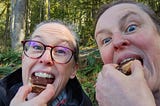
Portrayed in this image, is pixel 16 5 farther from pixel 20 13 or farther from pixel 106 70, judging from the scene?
pixel 106 70

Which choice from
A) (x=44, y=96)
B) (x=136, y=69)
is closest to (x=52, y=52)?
(x=44, y=96)

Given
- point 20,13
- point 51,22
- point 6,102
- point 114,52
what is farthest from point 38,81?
point 20,13

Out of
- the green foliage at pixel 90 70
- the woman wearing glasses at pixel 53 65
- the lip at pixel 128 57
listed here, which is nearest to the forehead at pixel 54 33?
the woman wearing glasses at pixel 53 65

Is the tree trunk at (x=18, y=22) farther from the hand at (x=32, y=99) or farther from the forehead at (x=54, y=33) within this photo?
the hand at (x=32, y=99)

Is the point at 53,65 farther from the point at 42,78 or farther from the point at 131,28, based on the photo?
the point at 131,28

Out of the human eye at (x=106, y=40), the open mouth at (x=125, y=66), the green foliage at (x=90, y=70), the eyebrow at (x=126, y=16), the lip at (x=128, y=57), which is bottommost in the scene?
the green foliage at (x=90, y=70)

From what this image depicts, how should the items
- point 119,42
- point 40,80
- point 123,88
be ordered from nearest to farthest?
1. point 123,88
2. point 119,42
3. point 40,80
